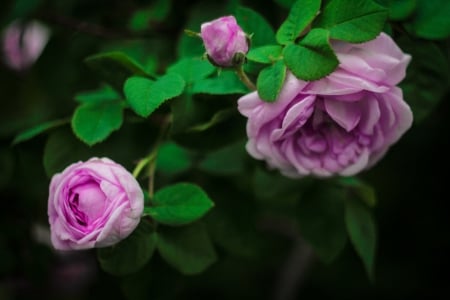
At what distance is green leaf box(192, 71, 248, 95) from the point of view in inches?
25.8

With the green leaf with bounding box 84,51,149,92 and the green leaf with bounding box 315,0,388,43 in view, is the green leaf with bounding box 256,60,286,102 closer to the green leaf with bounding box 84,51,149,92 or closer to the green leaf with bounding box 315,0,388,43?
the green leaf with bounding box 315,0,388,43

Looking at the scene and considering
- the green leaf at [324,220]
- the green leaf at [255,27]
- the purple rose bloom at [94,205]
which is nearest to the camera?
the purple rose bloom at [94,205]

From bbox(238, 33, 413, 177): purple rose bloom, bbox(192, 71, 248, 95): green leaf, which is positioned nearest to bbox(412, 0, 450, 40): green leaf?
bbox(238, 33, 413, 177): purple rose bloom

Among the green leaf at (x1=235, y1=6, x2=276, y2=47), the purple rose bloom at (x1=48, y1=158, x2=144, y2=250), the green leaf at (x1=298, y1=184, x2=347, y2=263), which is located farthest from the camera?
the green leaf at (x1=298, y1=184, x2=347, y2=263)

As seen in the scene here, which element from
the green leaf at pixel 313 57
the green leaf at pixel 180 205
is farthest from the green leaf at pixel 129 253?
the green leaf at pixel 313 57

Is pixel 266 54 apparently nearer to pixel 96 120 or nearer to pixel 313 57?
pixel 313 57

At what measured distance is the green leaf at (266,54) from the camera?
628mm

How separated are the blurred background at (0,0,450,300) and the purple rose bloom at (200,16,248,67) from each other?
133mm

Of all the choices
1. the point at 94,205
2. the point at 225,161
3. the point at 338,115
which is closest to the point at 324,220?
the point at 225,161

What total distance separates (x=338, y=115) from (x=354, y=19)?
0.10 m

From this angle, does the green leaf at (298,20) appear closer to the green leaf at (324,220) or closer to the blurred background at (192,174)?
the blurred background at (192,174)

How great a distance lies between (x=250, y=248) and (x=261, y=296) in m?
0.70

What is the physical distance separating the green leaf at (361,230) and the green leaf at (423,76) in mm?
146

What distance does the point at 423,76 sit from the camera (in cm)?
75
